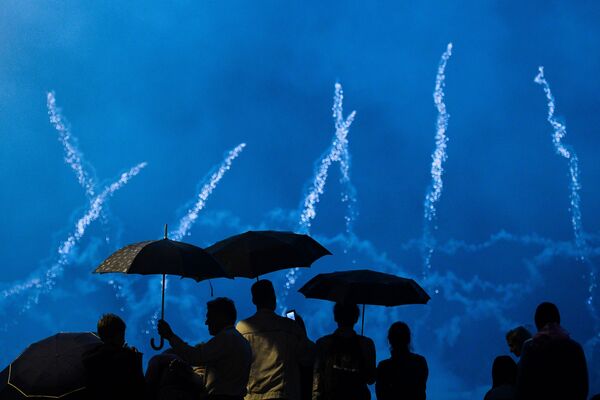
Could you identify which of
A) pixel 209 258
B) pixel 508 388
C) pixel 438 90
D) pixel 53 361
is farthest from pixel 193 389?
pixel 438 90

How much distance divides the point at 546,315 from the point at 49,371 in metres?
4.08

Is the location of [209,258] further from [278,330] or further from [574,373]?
[574,373]

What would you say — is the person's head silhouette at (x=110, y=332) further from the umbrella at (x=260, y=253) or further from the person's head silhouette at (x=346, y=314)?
the umbrella at (x=260, y=253)

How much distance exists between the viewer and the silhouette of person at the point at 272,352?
733 centimetres

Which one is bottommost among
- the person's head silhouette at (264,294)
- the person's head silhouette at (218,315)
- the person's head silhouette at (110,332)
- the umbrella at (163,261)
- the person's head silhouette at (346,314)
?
the person's head silhouette at (110,332)

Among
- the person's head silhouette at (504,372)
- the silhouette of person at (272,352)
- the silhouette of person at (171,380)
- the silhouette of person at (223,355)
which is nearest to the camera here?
the silhouette of person at (171,380)

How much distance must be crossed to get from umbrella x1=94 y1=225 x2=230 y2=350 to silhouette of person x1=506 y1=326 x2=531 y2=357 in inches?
122

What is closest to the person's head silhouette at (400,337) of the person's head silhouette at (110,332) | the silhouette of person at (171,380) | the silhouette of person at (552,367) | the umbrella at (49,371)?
the silhouette of person at (552,367)

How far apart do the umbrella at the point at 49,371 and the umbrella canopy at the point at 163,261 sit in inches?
69.8

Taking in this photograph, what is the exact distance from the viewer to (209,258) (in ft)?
27.0

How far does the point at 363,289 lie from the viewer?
914cm

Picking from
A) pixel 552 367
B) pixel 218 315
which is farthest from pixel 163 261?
pixel 552 367

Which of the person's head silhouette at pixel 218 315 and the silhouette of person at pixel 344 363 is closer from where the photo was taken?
the person's head silhouette at pixel 218 315

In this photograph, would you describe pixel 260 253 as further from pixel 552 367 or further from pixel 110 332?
pixel 552 367
